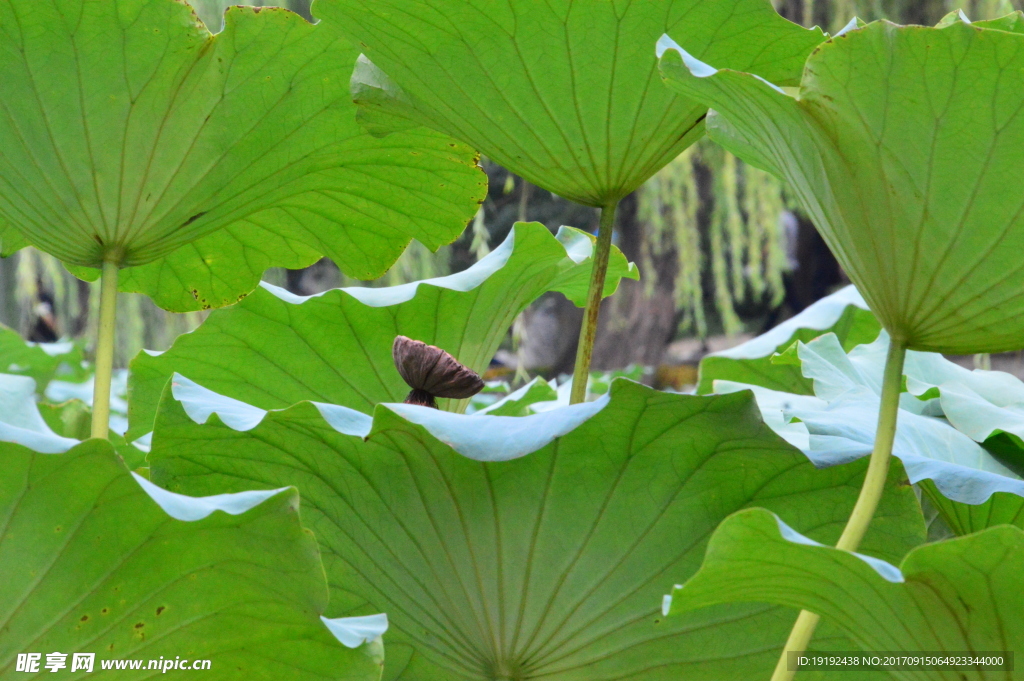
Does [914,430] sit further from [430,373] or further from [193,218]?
[193,218]

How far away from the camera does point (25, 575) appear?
1.47 ft

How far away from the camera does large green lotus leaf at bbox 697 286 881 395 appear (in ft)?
3.57

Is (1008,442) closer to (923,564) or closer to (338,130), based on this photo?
(923,564)

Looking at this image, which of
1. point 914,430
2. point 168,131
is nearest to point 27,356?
point 168,131

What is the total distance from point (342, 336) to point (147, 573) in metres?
0.36

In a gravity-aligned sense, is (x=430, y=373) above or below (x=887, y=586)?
above

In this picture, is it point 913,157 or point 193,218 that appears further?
point 193,218

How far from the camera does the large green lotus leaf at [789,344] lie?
1.09m

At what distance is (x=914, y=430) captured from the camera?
64 cm

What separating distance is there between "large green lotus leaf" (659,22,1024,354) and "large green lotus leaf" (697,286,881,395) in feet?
1.79

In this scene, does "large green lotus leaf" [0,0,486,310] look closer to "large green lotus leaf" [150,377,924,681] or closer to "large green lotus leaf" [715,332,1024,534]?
"large green lotus leaf" [150,377,924,681]

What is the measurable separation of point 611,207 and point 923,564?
0.31m

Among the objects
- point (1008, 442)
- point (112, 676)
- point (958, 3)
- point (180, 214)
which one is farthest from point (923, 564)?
point (958, 3)

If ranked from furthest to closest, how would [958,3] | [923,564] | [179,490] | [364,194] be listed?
1. [958,3]
2. [364,194]
3. [179,490]
4. [923,564]
